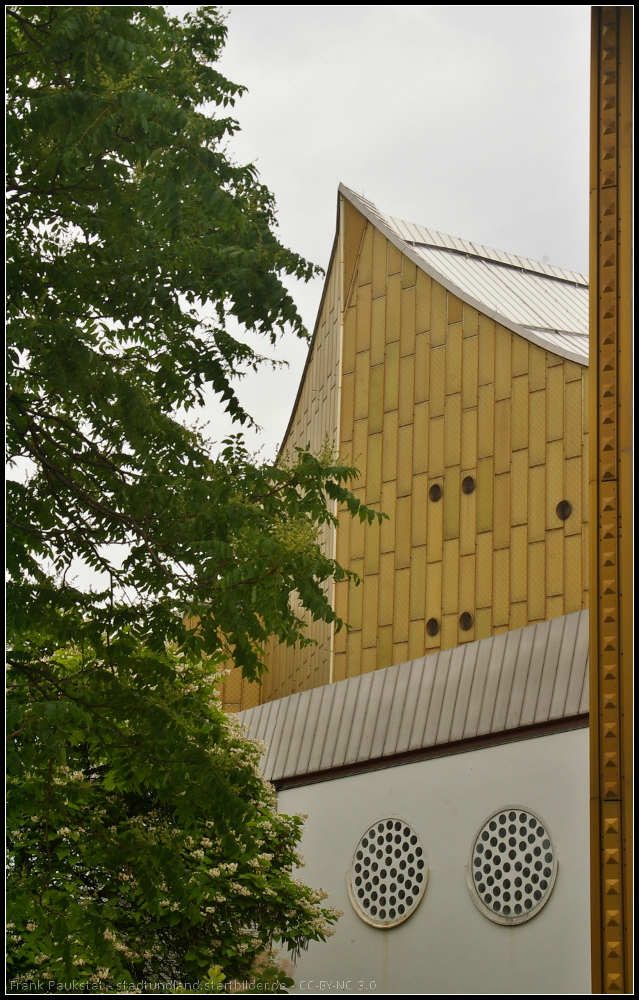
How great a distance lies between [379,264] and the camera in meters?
22.0

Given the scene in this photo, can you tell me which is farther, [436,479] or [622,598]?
[436,479]

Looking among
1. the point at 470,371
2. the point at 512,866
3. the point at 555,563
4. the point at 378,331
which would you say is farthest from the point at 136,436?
the point at 378,331

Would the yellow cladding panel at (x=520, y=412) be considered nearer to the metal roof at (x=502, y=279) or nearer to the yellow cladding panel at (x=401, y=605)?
the metal roof at (x=502, y=279)

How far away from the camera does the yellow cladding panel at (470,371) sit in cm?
1891

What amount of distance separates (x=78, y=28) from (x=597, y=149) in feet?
10.4

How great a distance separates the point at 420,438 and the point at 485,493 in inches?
80.2

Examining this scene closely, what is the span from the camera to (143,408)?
7316mm

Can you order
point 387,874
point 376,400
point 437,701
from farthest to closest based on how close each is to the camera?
point 376,400, point 437,701, point 387,874

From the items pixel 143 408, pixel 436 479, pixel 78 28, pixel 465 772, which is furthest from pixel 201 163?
pixel 436 479

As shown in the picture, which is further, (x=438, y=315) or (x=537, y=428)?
(x=438, y=315)

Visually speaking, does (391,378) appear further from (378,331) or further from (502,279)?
(502,279)

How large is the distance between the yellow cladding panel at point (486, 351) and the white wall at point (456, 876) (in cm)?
629

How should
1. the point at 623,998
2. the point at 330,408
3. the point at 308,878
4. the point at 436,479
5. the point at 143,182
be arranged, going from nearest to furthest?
the point at 623,998 < the point at 143,182 < the point at 308,878 < the point at 436,479 < the point at 330,408

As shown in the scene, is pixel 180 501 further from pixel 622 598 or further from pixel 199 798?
pixel 622 598
